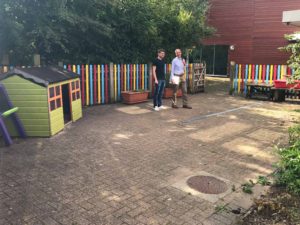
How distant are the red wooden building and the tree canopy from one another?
6296 mm

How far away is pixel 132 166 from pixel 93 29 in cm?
687

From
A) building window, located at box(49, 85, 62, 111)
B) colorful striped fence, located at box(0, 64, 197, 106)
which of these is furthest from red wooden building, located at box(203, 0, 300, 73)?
building window, located at box(49, 85, 62, 111)

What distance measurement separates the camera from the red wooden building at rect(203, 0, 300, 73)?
778 inches

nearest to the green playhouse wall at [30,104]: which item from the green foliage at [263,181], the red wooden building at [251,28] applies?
the green foliage at [263,181]

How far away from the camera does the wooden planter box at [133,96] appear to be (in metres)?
11.2

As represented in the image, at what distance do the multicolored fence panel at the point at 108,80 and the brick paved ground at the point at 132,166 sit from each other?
67.5 inches

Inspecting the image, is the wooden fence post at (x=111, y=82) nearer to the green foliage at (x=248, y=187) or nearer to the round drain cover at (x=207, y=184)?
the round drain cover at (x=207, y=184)

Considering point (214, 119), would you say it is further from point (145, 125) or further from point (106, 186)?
point (106, 186)

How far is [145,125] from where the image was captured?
823cm

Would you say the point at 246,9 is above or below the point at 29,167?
above

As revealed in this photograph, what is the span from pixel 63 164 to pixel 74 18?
6.03m

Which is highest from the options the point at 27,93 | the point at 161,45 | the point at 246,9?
the point at 246,9

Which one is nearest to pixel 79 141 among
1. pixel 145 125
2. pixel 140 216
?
pixel 145 125

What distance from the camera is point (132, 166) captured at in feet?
17.6
